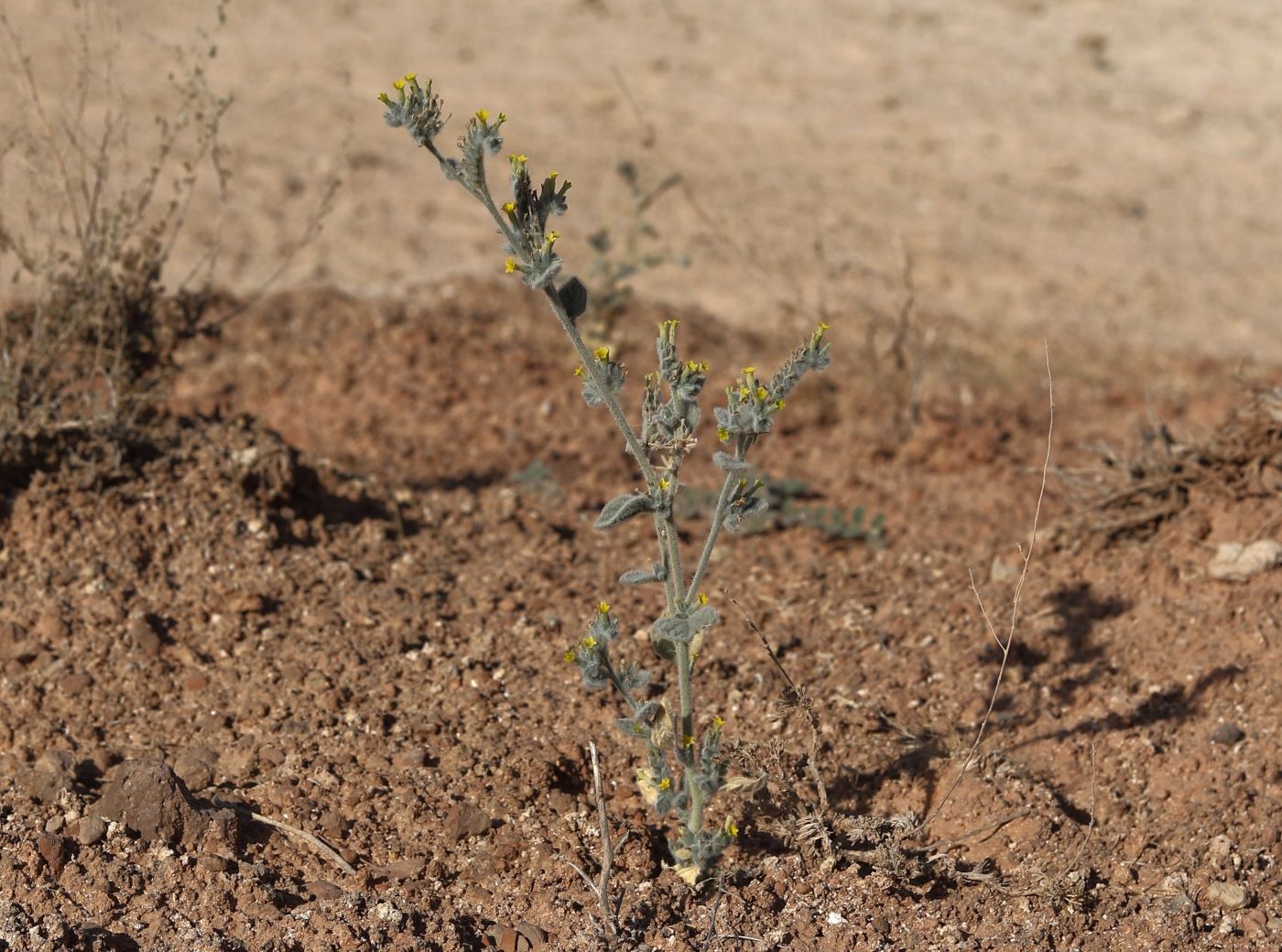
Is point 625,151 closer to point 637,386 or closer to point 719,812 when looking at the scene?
point 637,386

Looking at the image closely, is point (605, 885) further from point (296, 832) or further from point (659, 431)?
point (659, 431)

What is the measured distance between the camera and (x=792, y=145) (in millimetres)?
8555

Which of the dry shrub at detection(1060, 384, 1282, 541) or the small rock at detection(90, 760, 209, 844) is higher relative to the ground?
the dry shrub at detection(1060, 384, 1282, 541)

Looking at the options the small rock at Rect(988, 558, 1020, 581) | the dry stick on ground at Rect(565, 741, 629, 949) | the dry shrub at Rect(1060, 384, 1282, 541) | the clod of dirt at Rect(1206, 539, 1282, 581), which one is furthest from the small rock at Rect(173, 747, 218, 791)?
the clod of dirt at Rect(1206, 539, 1282, 581)

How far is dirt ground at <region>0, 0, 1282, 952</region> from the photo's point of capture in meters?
2.66

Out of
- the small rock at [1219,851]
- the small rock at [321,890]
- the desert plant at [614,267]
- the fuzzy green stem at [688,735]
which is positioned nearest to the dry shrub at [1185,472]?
the small rock at [1219,851]

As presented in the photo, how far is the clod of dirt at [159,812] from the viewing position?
2.68m

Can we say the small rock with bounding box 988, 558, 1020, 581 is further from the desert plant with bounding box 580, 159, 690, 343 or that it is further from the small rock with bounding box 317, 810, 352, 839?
the small rock with bounding box 317, 810, 352, 839

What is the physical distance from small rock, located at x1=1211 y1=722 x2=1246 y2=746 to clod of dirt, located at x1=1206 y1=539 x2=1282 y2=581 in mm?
585

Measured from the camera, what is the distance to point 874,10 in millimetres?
10828

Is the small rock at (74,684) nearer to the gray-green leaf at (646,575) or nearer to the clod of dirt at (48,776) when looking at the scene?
the clod of dirt at (48,776)

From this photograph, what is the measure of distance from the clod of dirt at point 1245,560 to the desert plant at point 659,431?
5.58ft

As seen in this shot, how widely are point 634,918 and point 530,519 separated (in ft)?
5.83

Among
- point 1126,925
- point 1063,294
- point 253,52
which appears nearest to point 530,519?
point 1126,925
